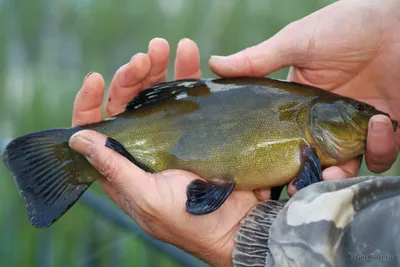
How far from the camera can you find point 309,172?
1.92 meters

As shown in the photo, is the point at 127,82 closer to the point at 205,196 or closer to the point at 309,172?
the point at 205,196

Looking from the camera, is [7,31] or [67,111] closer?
[67,111]

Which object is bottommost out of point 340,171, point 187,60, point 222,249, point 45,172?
point 222,249

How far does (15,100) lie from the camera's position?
356cm

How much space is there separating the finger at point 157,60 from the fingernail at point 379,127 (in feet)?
2.45

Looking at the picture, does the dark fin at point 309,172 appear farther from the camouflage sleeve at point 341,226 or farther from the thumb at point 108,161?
the thumb at point 108,161

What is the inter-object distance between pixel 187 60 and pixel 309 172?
608 millimetres

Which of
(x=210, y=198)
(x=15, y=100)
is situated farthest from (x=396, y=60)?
(x=15, y=100)

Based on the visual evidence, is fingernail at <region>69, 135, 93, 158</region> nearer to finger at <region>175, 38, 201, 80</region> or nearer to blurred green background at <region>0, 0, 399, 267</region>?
finger at <region>175, 38, 201, 80</region>

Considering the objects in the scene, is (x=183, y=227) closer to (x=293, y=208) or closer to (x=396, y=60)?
(x=293, y=208)

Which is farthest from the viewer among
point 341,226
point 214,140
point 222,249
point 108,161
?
point 214,140

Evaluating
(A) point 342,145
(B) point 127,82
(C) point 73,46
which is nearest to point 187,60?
(B) point 127,82

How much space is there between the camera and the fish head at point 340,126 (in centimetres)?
205

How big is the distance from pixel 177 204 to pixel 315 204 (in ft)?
1.70
